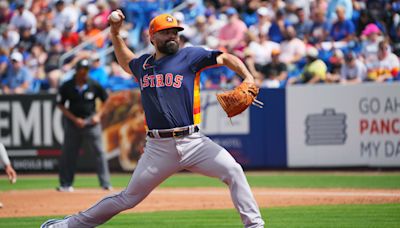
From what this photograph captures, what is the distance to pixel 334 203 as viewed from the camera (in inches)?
475

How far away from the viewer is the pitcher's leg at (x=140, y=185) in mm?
7656

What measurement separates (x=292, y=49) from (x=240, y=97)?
12004 mm

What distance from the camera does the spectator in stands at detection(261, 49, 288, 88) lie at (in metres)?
18.5

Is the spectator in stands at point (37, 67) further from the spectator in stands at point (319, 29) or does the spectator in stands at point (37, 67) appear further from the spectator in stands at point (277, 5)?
the spectator in stands at point (319, 29)

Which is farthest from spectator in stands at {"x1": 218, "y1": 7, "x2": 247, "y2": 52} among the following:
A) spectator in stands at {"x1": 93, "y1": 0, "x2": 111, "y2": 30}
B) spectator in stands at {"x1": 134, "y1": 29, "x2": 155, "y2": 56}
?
spectator in stands at {"x1": 93, "y1": 0, "x2": 111, "y2": 30}

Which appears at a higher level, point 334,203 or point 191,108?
point 191,108

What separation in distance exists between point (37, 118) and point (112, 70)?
305 cm

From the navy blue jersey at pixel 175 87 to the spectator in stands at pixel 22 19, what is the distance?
1684cm

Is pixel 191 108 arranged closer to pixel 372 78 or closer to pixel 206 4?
pixel 372 78

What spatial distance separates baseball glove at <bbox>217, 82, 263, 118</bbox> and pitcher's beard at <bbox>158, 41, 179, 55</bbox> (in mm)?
635

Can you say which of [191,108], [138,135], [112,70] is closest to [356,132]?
[138,135]

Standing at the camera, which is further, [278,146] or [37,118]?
[37,118]

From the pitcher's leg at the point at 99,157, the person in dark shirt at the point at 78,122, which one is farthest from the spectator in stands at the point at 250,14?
the pitcher's leg at the point at 99,157

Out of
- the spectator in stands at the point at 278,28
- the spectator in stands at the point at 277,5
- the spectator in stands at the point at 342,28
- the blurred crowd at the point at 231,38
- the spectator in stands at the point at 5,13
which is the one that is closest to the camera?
the blurred crowd at the point at 231,38
